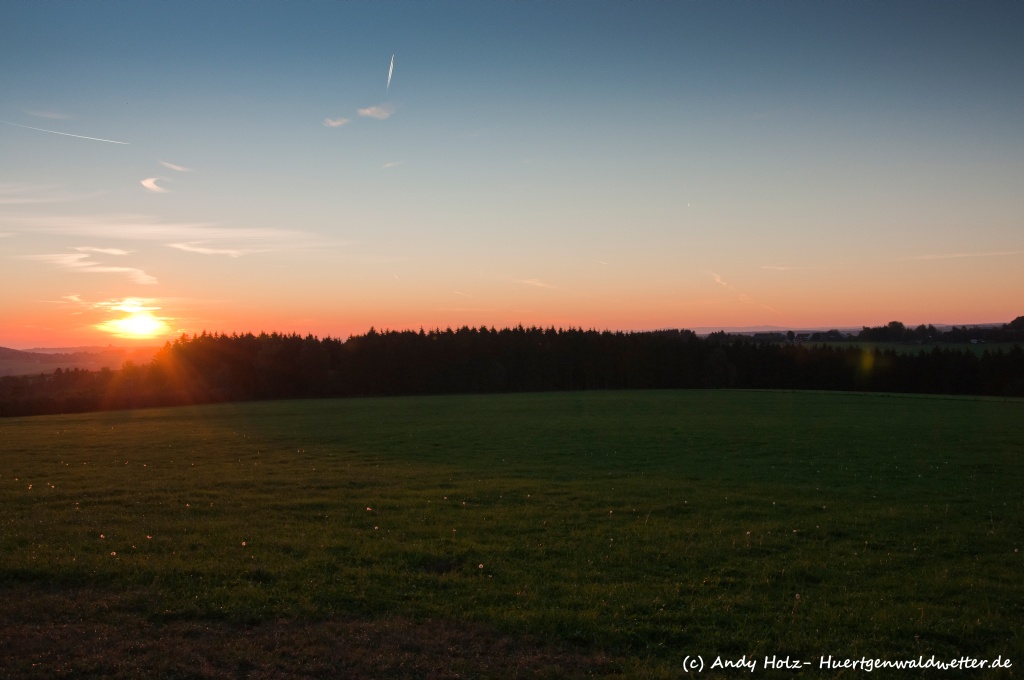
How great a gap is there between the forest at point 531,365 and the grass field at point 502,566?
266 ft

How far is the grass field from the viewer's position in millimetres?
8453

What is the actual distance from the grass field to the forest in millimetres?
81098

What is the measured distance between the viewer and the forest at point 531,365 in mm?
105875

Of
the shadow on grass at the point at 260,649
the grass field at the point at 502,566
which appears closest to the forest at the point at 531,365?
the grass field at the point at 502,566

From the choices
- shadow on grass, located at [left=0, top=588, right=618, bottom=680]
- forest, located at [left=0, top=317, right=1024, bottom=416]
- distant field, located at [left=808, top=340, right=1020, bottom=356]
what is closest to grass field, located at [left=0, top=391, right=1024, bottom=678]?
shadow on grass, located at [left=0, top=588, right=618, bottom=680]

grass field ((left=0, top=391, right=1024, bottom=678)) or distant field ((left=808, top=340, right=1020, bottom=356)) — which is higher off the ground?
distant field ((left=808, top=340, right=1020, bottom=356))

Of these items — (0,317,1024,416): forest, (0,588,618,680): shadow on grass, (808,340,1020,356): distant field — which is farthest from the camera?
(808,340,1020,356): distant field

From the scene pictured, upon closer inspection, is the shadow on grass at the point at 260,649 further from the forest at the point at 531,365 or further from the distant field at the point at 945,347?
the distant field at the point at 945,347

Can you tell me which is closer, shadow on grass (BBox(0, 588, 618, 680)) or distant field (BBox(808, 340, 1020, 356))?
shadow on grass (BBox(0, 588, 618, 680))

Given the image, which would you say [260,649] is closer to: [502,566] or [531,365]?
[502,566]

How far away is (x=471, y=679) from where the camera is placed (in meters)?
7.71

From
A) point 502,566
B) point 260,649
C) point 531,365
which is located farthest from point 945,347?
point 260,649

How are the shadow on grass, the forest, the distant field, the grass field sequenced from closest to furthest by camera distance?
the shadow on grass, the grass field, the forest, the distant field

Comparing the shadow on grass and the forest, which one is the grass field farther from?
the forest
